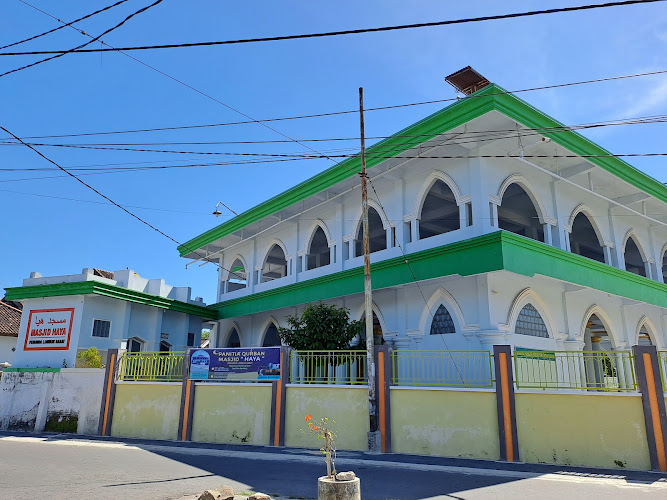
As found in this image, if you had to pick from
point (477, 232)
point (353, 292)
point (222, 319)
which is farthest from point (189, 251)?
point (477, 232)

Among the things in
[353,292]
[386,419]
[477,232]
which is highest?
[477,232]

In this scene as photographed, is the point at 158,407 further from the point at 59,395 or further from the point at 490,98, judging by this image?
the point at 490,98

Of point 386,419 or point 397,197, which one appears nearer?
point 386,419

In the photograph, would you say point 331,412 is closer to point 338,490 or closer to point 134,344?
point 338,490

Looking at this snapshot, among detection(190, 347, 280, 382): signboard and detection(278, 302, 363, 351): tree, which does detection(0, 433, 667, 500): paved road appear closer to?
detection(190, 347, 280, 382): signboard

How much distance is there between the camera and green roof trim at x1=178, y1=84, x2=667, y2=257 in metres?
11.1

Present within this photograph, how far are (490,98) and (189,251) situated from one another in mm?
14788

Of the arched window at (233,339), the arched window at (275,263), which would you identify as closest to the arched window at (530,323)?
the arched window at (275,263)

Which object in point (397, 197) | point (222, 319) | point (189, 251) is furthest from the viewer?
point (189, 251)

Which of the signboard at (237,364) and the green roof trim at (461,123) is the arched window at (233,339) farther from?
the signboard at (237,364)

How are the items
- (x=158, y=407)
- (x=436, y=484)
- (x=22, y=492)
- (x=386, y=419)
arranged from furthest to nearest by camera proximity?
(x=158, y=407), (x=386, y=419), (x=436, y=484), (x=22, y=492)

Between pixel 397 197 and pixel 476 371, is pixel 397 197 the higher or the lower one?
the higher one

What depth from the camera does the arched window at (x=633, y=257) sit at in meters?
18.4

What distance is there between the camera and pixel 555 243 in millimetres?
13891
